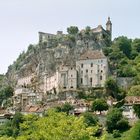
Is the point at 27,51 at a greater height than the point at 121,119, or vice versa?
the point at 27,51

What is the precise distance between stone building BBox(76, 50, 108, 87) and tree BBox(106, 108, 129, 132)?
865 inches

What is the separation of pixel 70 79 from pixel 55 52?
14.6 m

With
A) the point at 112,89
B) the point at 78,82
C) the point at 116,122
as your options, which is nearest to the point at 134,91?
the point at 112,89

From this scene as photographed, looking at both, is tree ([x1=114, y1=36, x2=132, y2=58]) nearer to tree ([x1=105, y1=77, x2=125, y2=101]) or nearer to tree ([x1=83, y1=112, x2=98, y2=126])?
tree ([x1=105, y1=77, x2=125, y2=101])

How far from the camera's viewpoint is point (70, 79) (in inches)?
4277

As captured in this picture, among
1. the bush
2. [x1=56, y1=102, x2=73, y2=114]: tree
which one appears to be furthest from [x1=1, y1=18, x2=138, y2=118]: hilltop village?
the bush

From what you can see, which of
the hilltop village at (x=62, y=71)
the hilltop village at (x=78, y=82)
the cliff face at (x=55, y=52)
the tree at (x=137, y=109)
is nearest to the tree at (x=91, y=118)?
the hilltop village at (x=78, y=82)

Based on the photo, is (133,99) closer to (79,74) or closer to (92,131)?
(79,74)

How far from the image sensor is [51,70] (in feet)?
389

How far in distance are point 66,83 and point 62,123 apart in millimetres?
66421

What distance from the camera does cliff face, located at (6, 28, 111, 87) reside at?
393ft

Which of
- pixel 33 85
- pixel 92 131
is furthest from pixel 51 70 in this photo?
pixel 92 131

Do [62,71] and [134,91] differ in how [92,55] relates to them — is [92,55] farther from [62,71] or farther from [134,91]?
[134,91]

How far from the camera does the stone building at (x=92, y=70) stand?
10762 cm
